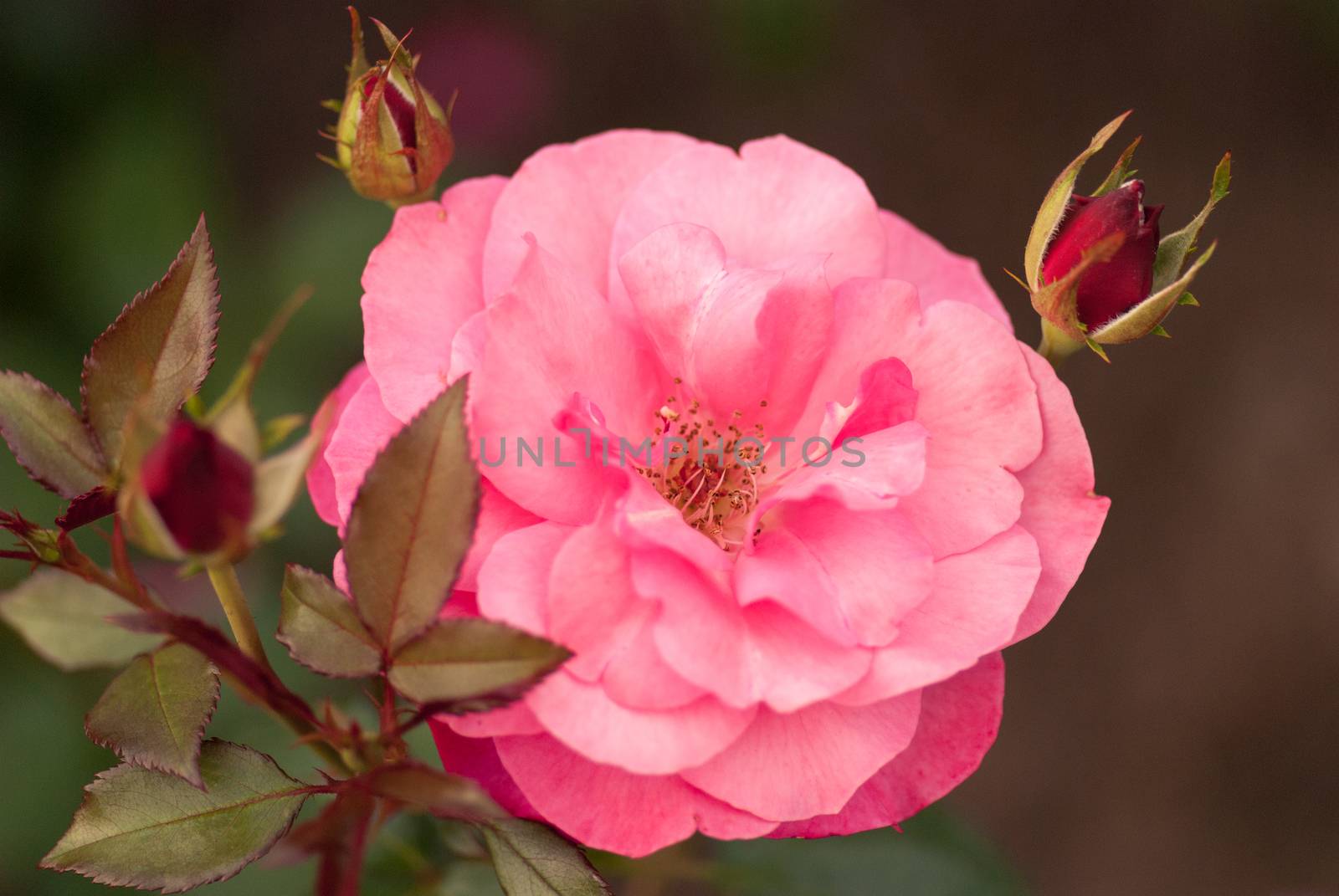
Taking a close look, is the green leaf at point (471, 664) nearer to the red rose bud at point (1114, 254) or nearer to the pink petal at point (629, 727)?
the pink petal at point (629, 727)

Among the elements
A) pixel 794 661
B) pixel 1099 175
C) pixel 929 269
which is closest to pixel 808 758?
pixel 794 661

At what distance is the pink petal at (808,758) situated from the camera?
→ 605mm

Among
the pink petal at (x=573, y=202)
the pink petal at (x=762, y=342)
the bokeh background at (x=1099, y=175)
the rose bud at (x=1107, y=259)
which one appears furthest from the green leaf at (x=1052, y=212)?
the bokeh background at (x=1099, y=175)

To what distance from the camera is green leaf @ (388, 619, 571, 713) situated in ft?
1.72

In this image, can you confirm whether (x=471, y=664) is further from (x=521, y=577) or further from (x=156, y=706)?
(x=156, y=706)

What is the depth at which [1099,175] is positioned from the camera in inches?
77.3

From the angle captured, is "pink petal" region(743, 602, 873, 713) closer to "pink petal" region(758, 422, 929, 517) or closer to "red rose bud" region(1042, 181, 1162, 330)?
"pink petal" region(758, 422, 929, 517)

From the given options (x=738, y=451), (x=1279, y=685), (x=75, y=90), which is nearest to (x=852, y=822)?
(x=738, y=451)

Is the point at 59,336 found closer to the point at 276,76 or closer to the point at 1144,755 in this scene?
the point at 276,76

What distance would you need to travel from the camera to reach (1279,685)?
2059 millimetres

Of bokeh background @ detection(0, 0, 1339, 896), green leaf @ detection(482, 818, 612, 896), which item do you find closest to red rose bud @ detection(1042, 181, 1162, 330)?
green leaf @ detection(482, 818, 612, 896)

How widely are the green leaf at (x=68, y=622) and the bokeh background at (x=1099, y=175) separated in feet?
4.25

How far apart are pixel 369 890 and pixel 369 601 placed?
Result: 53 centimetres

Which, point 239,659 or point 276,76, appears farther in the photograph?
point 276,76
